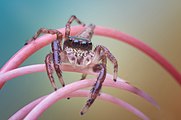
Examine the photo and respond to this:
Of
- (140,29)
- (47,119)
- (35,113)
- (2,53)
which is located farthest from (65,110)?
(35,113)

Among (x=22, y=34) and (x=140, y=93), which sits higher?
(x=140, y=93)

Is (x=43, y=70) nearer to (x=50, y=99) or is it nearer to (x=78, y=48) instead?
(x=50, y=99)

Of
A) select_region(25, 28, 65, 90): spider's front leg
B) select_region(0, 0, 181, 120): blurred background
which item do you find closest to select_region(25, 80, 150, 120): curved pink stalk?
select_region(25, 28, 65, 90): spider's front leg

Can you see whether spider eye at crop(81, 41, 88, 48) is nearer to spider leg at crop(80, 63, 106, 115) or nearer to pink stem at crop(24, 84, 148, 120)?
spider leg at crop(80, 63, 106, 115)

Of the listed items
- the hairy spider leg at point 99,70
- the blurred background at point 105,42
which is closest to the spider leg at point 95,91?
the hairy spider leg at point 99,70

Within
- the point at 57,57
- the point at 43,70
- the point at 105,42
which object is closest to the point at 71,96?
the point at 43,70

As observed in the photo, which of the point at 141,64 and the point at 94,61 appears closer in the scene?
the point at 94,61

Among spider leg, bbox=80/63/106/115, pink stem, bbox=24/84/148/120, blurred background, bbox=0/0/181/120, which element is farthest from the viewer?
blurred background, bbox=0/0/181/120

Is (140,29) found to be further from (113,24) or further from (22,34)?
(22,34)
